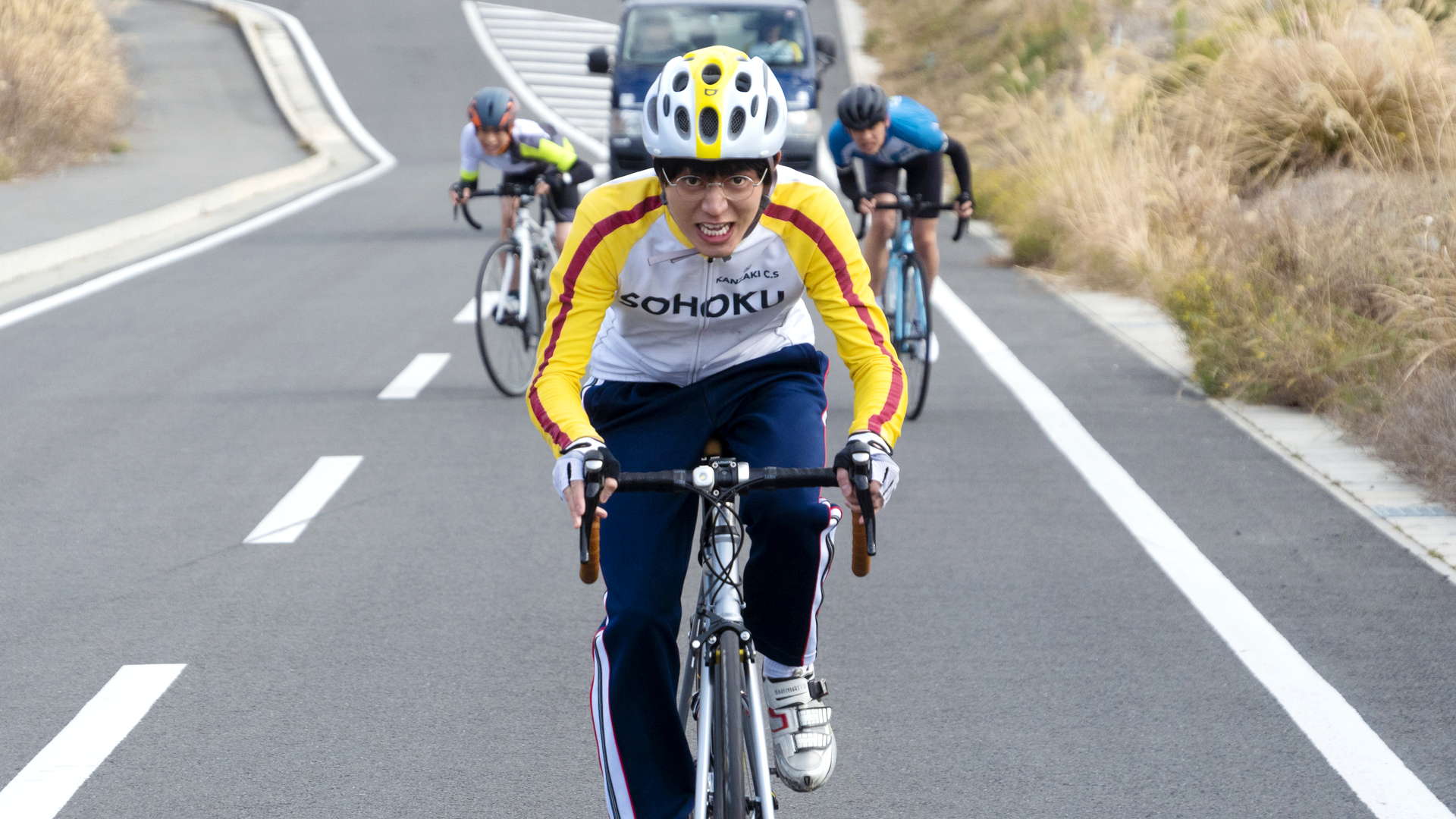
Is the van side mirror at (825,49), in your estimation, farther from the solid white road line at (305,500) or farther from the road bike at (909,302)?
the solid white road line at (305,500)

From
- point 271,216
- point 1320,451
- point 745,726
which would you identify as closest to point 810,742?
point 745,726

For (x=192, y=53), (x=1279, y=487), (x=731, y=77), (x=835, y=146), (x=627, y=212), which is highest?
(x=731, y=77)

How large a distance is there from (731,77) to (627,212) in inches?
17.8

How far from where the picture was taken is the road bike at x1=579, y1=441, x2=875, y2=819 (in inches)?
140

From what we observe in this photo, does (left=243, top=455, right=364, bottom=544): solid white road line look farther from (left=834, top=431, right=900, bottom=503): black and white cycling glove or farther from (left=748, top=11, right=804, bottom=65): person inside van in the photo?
(left=748, top=11, right=804, bottom=65): person inside van

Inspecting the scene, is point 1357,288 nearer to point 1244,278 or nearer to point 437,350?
point 1244,278

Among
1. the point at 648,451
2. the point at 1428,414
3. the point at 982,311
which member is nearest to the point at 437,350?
the point at 982,311

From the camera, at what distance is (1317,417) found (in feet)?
31.2

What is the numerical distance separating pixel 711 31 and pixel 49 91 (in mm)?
10550

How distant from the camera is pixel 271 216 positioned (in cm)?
2111

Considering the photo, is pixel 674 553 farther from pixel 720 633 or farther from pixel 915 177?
pixel 915 177

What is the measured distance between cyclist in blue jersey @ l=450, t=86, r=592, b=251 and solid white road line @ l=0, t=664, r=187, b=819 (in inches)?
228

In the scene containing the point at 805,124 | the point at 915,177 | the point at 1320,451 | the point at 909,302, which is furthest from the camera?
the point at 805,124

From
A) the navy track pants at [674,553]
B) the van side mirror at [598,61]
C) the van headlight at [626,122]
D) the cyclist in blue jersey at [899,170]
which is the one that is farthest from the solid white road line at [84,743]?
the van headlight at [626,122]
